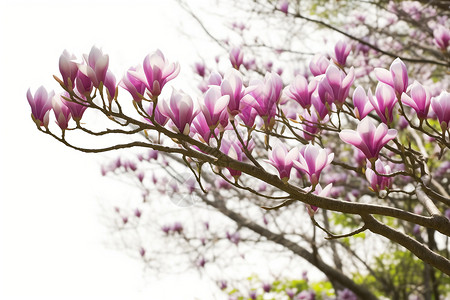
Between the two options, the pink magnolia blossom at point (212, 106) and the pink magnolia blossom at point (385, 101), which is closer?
the pink magnolia blossom at point (212, 106)

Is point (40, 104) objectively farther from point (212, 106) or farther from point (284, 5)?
point (284, 5)

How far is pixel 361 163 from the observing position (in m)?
2.35

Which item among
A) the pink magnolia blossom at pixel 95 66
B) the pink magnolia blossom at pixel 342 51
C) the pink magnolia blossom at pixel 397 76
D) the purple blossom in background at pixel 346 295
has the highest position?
the purple blossom in background at pixel 346 295

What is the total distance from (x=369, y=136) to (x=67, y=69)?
886 millimetres

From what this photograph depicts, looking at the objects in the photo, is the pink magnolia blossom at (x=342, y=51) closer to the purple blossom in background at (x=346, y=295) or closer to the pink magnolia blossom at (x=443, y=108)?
the pink magnolia blossom at (x=443, y=108)

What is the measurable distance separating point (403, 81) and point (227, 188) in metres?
2.96

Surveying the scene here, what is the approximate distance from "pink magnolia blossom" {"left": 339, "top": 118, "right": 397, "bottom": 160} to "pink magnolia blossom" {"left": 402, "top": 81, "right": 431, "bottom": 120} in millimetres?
182

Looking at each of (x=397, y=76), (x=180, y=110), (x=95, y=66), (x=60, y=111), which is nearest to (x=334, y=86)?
(x=397, y=76)

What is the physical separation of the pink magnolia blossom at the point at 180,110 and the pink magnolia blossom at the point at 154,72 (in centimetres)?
5

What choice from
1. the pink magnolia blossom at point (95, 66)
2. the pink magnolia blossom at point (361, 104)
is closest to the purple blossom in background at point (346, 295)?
the pink magnolia blossom at point (361, 104)

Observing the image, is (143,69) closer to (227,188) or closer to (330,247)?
(227,188)

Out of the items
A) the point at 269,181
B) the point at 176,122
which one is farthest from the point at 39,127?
the point at 269,181

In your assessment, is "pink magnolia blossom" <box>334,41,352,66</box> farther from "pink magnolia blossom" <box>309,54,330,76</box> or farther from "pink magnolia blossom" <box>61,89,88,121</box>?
"pink magnolia blossom" <box>61,89,88,121</box>

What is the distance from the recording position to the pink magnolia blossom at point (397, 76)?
1541 millimetres
